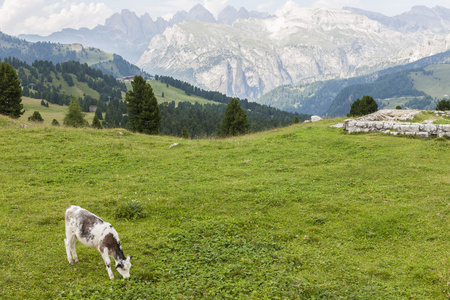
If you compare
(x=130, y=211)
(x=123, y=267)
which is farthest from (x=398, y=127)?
(x=123, y=267)

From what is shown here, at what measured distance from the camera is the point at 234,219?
45.9 feet

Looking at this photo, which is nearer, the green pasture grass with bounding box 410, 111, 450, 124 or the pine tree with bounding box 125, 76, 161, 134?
the green pasture grass with bounding box 410, 111, 450, 124

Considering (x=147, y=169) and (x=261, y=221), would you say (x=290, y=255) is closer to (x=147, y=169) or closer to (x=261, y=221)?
(x=261, y=221)

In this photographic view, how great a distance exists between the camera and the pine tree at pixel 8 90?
51.5m

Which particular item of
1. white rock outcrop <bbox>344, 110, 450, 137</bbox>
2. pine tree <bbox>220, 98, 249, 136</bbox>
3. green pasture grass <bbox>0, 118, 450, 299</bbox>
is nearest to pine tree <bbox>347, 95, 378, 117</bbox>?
pine tree <bbox>220, 98, 249, 136</bbox>

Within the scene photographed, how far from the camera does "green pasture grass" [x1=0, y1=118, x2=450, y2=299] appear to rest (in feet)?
30.6

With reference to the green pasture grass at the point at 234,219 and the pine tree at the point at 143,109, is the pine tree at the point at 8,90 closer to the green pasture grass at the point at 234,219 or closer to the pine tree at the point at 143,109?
the pine tree at the point at 143,109

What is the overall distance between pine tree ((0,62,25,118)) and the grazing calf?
176ft

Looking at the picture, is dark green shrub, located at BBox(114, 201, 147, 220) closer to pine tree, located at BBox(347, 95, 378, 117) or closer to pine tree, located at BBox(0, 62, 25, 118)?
pine tree, located at BBox(0, 62, 25, 118)

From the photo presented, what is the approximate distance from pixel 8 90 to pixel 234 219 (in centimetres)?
5476

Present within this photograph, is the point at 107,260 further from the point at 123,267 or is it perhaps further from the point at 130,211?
the point at 130,211

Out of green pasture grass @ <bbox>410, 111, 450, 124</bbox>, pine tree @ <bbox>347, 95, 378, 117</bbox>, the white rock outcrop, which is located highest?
pine tree @ <bbox>347, 95, 378, 117</bbox>

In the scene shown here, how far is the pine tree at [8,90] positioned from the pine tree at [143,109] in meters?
18.7

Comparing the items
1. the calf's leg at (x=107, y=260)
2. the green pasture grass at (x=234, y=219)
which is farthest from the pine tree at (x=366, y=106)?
the calf's leg at (x=107, y=260)
